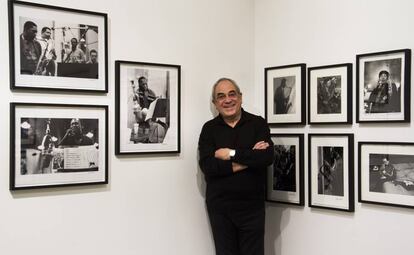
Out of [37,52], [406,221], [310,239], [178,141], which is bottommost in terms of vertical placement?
[310,239]

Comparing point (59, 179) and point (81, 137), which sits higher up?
point (81, 137)

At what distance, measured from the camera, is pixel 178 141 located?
2.76 meters

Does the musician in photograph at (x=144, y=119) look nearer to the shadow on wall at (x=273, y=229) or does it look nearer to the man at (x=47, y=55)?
the man at (x=47, y=55)

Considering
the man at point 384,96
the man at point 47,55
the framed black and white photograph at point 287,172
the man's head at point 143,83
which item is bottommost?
the framed black and white photograph at point 287,172

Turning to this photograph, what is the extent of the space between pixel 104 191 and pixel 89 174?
0.45 ft

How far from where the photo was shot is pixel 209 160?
8.70 ft

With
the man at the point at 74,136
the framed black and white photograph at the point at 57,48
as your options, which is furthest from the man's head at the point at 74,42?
the man at the point at 74,136

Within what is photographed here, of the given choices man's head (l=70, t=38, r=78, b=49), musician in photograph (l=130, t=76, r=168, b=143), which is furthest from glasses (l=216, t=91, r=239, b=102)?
man's head (l=70, t=38, r=78, b=49)

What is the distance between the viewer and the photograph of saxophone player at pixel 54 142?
2.23 metres

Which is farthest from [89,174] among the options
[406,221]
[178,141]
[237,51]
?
[406,221]

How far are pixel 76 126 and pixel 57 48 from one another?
0.42m

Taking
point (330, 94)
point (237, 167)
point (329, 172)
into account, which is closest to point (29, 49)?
point (237, 167)

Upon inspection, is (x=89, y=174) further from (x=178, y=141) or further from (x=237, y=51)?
(x=237, y=51)

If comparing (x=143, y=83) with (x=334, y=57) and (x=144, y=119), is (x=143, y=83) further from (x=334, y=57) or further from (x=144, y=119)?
(x=334, y=57)
